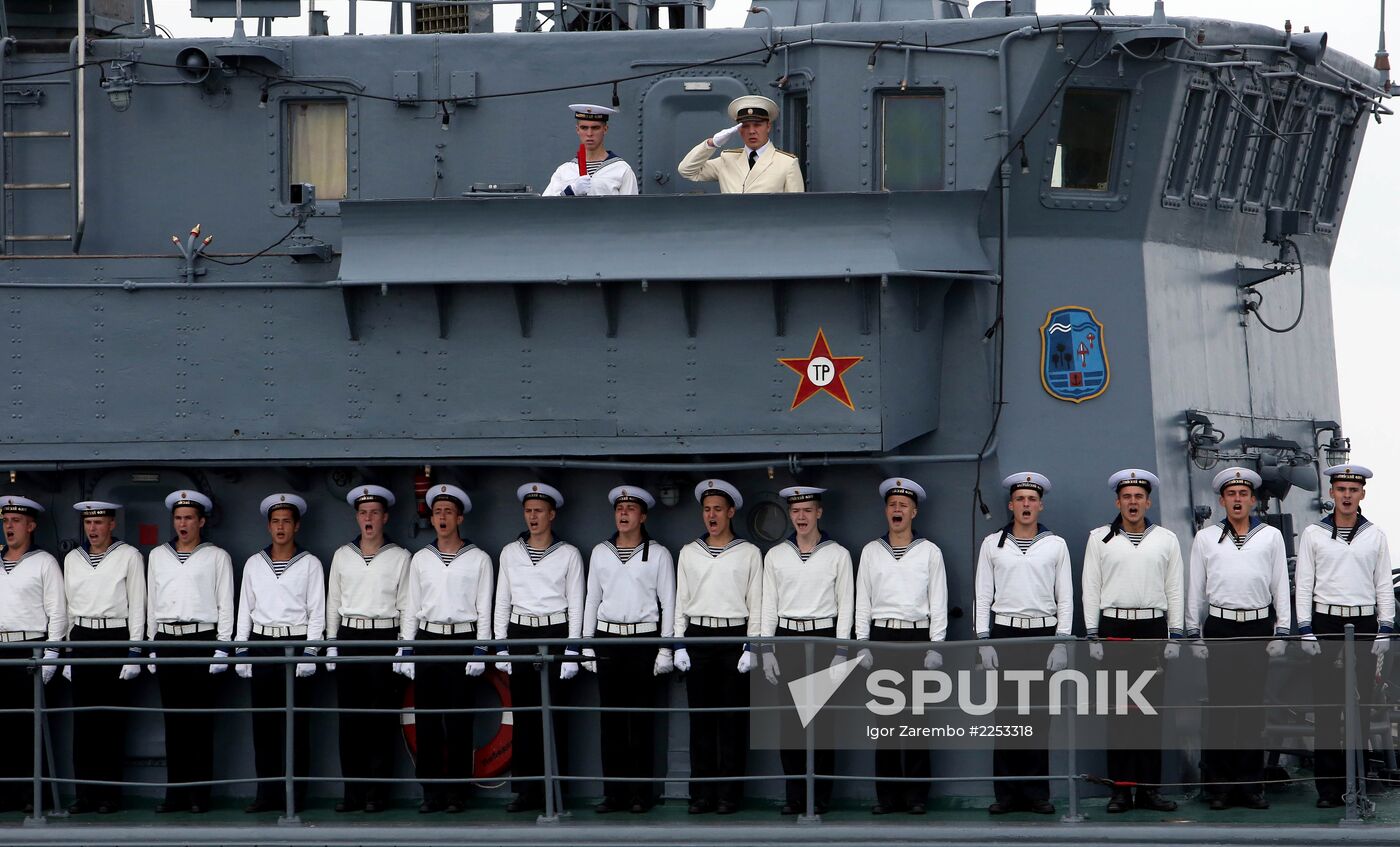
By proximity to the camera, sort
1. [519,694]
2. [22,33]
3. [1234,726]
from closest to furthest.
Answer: [1234,726] < [519,694] < [22,33]

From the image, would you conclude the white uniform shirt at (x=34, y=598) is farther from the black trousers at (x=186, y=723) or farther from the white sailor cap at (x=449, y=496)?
the white sailor cap at (x=449, y=496)

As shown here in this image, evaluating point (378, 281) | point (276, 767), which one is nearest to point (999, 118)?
point (378, 281)

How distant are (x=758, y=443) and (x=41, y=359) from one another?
12.6 feet

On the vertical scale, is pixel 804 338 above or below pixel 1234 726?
above

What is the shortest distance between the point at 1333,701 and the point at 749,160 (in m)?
3.97

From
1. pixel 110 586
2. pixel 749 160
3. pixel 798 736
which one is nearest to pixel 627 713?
pixel 798 736

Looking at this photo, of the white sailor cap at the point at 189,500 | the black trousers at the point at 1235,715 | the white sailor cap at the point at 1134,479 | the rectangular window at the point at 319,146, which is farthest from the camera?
the rectangular window at the point at 319,146

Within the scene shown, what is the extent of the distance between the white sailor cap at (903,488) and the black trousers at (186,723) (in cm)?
365

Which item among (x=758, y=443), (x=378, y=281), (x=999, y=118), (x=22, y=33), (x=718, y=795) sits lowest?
(x=718, y=795)

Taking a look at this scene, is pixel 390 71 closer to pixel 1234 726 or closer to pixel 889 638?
pixel 889 638

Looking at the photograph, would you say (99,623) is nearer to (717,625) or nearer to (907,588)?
(717,625)

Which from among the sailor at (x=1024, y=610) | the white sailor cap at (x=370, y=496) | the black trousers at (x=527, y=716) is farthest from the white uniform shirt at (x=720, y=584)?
the white sailor cap at (x=370, y=496)

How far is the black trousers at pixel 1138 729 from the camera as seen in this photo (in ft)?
29.8

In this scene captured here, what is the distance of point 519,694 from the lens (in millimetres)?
9656
